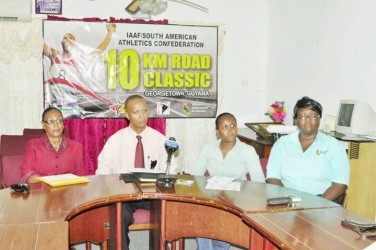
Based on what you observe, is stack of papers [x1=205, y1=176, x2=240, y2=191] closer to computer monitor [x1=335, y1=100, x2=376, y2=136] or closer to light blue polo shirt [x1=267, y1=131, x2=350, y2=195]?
light blue polo shirt [x1=267, y1=131, x2=350, y2=195]

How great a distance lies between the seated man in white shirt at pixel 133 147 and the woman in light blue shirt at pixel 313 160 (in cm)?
89

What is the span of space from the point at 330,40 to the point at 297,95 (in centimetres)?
87

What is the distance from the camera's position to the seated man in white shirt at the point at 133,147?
3.03 meters

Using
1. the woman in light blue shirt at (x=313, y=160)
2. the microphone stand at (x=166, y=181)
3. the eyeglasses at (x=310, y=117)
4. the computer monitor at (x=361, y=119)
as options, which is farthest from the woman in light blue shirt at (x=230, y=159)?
the computer monitor at (x=361, y=119)

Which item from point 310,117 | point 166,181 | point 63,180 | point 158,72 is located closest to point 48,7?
point 158,72

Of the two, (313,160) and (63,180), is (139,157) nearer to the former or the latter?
(63,180)

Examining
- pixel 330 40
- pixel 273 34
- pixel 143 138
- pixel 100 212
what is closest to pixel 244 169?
pixel 143 138

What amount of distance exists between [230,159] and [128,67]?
9.52 feet

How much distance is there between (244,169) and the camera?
2.94 metres

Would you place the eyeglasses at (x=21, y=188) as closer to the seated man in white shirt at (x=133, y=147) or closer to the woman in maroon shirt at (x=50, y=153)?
the woman in maroon shirt at (x=50, y=153)

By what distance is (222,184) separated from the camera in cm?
251

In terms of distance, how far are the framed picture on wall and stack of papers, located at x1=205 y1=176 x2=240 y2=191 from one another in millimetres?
3590

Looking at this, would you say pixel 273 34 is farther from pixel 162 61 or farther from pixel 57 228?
pixel 57 228

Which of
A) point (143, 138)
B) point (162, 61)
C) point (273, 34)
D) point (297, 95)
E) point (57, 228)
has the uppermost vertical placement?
point (273, 34)
